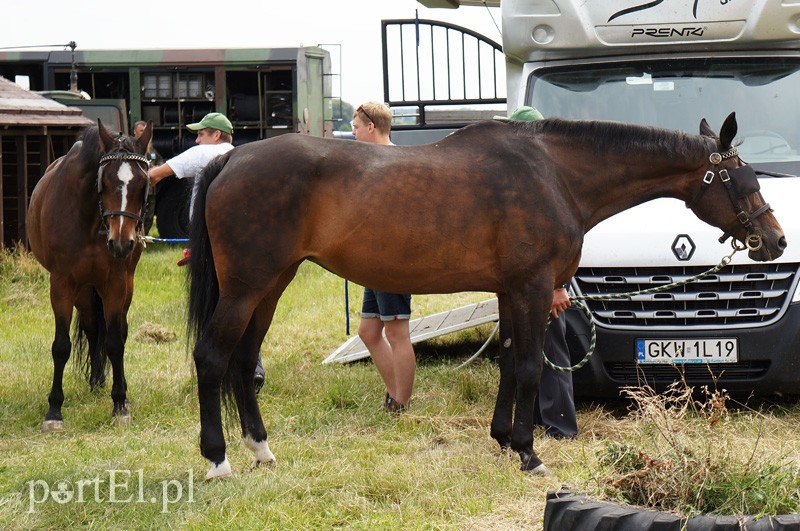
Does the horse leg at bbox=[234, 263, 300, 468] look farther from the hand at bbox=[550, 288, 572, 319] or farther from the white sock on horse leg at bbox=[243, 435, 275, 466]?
the hand at bbox=[550, 288, 572, 319]

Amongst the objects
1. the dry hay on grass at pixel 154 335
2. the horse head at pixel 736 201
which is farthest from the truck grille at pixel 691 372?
the dry hay on grass at pixel 154 335

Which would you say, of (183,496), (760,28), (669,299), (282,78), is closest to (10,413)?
(183,496)

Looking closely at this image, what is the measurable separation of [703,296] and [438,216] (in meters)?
1.87

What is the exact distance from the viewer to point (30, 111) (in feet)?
46.0

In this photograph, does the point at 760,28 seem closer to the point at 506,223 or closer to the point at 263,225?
the point at 506,223

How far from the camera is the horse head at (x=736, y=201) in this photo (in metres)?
5.09

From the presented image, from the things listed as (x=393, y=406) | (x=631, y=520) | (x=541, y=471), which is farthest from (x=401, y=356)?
(x=631, y=520)

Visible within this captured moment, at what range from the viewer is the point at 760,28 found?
6.75m

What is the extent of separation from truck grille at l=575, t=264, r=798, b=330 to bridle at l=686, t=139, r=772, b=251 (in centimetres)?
76

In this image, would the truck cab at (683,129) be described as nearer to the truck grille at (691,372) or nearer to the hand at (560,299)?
the truck grille at (691,372)

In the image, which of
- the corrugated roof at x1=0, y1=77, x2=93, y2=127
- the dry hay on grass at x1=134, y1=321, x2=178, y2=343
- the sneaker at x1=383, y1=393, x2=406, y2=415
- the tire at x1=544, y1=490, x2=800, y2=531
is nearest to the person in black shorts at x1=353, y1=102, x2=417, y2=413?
the sneaker at x1=383, y1=393, x2=406, y2=415

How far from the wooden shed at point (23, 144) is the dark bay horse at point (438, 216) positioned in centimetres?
890

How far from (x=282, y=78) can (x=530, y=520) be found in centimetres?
1544

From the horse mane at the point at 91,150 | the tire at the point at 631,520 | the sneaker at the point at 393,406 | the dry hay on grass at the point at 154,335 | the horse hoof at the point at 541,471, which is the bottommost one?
the dry hay on grass at the point at 154,335
